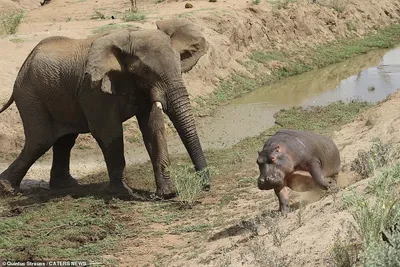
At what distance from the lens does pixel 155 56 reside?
9445 millimetres

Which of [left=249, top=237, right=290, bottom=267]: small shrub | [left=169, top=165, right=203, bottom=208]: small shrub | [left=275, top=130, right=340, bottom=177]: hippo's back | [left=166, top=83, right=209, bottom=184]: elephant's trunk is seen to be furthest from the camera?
[left=166, top=83, right=209, bottom=184]: elephant's trunk

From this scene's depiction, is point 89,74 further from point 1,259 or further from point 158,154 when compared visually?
point 1,259

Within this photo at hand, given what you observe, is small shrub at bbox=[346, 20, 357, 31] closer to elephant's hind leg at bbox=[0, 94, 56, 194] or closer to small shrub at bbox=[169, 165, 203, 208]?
elephant's hind leg at bbox=[0, 94, 56, 194]

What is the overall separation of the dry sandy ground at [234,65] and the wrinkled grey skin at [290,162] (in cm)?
27

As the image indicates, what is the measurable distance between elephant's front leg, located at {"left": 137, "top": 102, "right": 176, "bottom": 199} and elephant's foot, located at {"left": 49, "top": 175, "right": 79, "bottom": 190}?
1.82m

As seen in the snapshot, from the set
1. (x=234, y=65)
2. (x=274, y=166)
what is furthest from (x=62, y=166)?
(x=234, y=65)

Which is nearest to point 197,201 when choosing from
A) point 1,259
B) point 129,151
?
point 1,259

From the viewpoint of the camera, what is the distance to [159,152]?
991 cm

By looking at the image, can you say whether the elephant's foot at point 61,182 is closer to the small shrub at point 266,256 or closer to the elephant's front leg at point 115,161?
the elephant's front leg at point 115,161

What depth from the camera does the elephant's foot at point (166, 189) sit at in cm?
981

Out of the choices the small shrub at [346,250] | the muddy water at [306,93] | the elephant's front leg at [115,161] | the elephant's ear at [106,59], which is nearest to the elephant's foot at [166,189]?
the elephant's front leg at [115,161]

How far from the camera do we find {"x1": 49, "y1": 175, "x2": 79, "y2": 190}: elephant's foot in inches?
434

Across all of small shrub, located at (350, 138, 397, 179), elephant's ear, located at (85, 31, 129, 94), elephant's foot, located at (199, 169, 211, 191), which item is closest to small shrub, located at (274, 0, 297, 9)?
elephant's ear, located at (85, 31, 129, 94)

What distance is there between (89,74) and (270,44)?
14.5 metres
